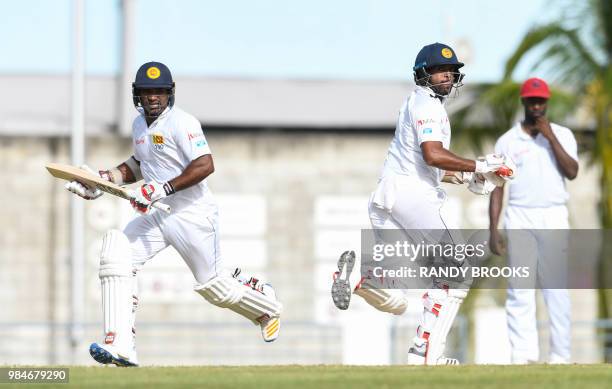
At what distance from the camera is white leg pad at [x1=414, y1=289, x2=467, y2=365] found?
10.5 m

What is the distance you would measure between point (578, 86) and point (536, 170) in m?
9.18

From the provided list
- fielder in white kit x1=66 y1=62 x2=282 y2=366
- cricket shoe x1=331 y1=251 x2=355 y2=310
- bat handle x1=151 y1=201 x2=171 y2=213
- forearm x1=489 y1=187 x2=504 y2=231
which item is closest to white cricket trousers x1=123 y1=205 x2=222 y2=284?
fielder in white kit x1=66 y1=62 x2=282 y2=366

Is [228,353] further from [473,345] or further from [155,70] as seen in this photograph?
[155,70]

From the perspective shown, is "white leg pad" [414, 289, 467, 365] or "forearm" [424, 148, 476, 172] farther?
"white leg pad" [414, 289, 467, 365]

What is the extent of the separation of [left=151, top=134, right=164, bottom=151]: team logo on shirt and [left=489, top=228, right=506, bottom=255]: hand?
312 cm

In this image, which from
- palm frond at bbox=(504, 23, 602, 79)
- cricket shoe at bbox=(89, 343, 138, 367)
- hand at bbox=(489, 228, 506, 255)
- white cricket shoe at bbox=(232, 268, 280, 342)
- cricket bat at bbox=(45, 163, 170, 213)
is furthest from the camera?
palm frond at bbox=(504, 23, 602, 79)

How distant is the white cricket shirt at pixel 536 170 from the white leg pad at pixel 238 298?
231 centimetres

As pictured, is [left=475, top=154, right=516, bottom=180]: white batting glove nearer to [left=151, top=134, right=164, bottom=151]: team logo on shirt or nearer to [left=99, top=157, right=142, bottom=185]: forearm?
[left=151, top=134, right=164, bottom=151]: team logo on shirt

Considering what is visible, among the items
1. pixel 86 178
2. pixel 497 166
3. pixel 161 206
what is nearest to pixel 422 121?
pixel 497 166

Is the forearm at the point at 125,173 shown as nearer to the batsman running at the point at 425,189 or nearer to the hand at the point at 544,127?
the batsman running at the point at 425,189

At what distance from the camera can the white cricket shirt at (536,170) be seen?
12.3m

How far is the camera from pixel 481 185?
35.6ft

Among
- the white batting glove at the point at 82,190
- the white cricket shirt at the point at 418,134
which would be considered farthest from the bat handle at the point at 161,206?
the white cricket shirt at the point at 418,134

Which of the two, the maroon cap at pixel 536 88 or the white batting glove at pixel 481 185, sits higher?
the maroon cap at pixel 536 88
